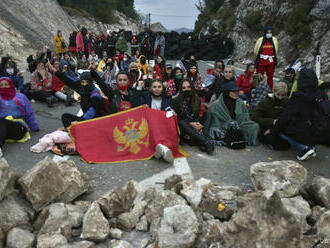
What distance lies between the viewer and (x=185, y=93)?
597cm

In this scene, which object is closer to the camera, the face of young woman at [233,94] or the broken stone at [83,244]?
the broken stone at [83,244]

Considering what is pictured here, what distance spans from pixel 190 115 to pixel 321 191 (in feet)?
9.53

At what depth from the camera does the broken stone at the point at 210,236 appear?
2.69 m

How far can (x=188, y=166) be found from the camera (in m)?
4.85

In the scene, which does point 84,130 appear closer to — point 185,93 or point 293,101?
point 185,93

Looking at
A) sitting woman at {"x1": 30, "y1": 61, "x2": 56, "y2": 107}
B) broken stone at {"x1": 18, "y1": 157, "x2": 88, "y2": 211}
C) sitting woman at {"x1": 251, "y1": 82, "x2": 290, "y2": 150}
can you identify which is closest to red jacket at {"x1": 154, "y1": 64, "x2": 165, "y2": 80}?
sitting woman at {"x1": 30, "y1": 61, "x2": 56, "y2": 107}

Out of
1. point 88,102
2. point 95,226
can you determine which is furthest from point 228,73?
point 95,226

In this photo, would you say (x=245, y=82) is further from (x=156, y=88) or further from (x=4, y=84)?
(x=4, y=84)

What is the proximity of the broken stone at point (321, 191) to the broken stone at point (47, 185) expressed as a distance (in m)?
2.53

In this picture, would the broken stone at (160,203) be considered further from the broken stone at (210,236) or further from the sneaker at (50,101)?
the sneaker at (50,101)

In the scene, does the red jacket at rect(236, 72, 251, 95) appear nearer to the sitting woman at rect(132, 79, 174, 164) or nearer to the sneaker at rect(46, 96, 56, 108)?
the sitting woman at rect(132, 79, 174, 164)

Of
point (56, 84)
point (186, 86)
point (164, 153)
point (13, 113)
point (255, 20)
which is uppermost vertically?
point (255, 20)

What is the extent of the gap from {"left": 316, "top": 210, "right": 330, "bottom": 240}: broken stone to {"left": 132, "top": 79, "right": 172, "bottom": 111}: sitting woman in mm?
3484

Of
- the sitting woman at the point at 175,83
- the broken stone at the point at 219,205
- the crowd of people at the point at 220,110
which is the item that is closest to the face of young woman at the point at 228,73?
the crowd of people at the point at 220,110
